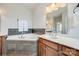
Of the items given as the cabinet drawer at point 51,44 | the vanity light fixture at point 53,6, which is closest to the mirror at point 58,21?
the vanity light fixture at point 53,6

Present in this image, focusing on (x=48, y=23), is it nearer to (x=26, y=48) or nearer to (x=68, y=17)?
(x=68, y=17)

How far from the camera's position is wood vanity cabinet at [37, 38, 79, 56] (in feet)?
4.28

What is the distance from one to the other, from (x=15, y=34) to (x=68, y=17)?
71cm

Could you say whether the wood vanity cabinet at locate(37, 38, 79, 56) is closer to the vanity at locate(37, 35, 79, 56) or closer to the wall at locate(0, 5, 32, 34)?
the vanity at locate(37, 35, 79, 56)

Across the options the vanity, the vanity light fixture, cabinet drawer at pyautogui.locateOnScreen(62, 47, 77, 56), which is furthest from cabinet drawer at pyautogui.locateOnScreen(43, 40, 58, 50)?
the vanity light fixture

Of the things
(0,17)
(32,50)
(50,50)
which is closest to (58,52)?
(50,50)

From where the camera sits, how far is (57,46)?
1442mm

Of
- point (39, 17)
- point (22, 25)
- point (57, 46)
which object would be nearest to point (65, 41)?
point (57, 46)

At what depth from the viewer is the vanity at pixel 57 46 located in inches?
51.2

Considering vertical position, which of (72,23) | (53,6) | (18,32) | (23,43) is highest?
(53,6)

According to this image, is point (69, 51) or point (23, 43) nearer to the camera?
point (69, 51)

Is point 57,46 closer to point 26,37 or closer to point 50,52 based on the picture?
point 50,52

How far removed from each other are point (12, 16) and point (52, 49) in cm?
66

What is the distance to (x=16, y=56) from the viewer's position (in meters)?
1.38
